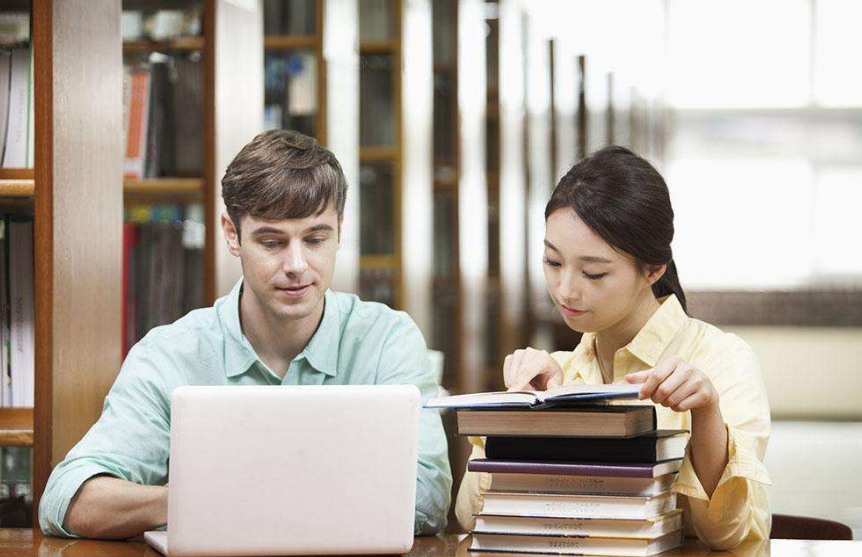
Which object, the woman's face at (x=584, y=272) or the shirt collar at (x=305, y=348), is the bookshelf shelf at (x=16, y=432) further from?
the woman's face at (x=584, y=272)

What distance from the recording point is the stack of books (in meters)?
1.34

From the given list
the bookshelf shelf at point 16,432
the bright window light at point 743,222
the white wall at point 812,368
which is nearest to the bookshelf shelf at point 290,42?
the bookshelf shelf at point 16,432

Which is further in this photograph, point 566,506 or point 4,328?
point 4,328

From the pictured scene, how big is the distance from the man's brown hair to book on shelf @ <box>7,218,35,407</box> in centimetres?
50

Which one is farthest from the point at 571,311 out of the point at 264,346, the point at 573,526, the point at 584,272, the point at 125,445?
the point at 125,445

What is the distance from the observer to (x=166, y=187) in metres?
2.88

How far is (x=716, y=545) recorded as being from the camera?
1.49 m

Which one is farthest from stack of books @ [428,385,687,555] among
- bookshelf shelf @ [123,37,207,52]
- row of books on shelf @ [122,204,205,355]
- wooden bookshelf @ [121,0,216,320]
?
bookshelf shelf @ [123,37,207,52]

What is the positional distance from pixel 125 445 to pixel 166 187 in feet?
4.33

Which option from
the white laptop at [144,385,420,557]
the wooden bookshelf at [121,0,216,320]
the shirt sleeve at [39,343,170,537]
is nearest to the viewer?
the white laptop at [144,385,420,557]

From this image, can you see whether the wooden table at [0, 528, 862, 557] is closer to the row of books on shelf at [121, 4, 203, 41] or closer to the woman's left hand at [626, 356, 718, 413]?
the woman's left hand at [626, 356, 718, 413]

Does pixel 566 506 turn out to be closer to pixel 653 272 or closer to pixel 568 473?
pixel 568 473

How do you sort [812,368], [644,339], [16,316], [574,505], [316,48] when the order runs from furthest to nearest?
[812,368] → [316,48] → [16,316] → [644,339] → [574,505]

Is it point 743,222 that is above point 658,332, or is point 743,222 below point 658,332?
above
